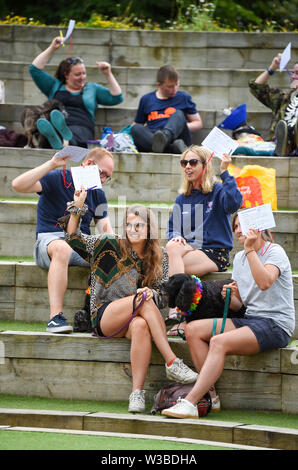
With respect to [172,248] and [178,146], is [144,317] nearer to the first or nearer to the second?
[172,248]

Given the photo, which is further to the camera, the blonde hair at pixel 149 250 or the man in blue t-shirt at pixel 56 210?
the man in blue t-shirt at pixel 56 210

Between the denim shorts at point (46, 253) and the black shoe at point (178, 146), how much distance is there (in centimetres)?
262

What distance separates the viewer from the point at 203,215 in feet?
20.9

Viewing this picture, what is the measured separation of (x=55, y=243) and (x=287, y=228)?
6.53ft

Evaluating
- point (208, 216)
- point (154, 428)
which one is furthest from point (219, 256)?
point (154, 428)

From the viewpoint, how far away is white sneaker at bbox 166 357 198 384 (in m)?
5.25

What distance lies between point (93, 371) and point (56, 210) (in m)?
1.38

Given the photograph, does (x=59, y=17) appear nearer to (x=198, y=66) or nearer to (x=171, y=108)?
(x=198, y=66)

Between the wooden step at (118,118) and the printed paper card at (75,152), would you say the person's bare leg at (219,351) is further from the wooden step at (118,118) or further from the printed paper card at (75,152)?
the wooden step at (118,118)

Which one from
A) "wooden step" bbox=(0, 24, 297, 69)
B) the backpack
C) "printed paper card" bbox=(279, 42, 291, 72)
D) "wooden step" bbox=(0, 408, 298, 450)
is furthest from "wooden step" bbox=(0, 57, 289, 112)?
"wooden step" bbox=(0, 408, 298, 450)

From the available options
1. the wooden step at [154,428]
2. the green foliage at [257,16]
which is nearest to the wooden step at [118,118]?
the green foliage at [257,16]

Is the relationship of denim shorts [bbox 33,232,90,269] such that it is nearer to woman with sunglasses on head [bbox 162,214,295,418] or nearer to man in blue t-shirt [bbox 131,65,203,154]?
woman with sunglasses on head [bbox 162,214,295,418]

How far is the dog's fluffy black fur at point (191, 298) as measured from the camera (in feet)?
17.7

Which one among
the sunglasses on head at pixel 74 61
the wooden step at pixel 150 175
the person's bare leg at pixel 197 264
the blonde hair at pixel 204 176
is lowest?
the person's bare leg at pixel 197 264
